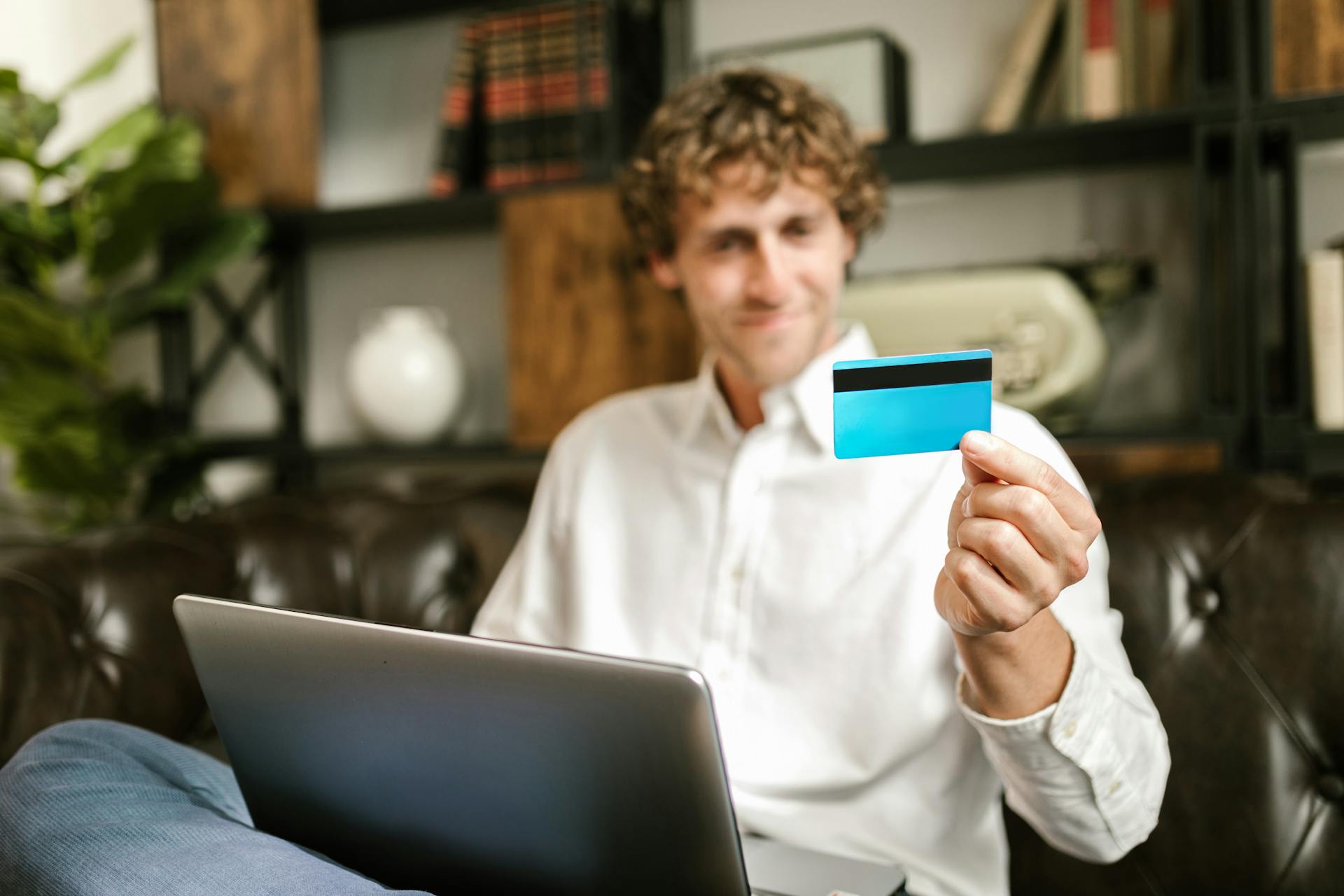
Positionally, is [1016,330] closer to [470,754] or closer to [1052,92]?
[1052,92]

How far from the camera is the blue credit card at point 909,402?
2.05ft

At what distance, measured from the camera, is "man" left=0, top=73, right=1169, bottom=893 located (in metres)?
0.66

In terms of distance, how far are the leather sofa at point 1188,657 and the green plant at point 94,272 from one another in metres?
0.56

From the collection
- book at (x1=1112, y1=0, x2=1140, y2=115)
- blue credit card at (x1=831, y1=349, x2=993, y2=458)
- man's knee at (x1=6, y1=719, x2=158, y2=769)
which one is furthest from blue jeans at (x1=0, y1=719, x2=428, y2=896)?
book at (x1=1112, y1=0, x2=1140, y2=115)

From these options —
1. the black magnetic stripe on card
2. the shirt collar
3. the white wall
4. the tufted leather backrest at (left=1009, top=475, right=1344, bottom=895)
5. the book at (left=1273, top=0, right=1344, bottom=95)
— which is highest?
the white wall

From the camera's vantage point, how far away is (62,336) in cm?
184

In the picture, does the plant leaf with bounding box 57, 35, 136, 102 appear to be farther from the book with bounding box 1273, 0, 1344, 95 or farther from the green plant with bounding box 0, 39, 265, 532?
the book with bounding box 1273, 0, 1344, 95

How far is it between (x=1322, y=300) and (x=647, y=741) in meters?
1.17

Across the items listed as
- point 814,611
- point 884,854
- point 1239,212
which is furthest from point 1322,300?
point 884,854

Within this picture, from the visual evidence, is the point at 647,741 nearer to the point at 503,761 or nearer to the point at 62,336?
the point at 503,761

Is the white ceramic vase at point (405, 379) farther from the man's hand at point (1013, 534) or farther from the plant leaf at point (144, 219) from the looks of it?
the man's hand at point (1013, 534)

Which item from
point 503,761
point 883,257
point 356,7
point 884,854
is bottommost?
point 884,854

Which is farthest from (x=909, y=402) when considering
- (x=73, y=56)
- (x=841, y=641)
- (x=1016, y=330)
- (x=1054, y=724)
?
(x=73, y=56)

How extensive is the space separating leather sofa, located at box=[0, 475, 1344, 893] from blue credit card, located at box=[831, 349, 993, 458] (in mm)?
659
